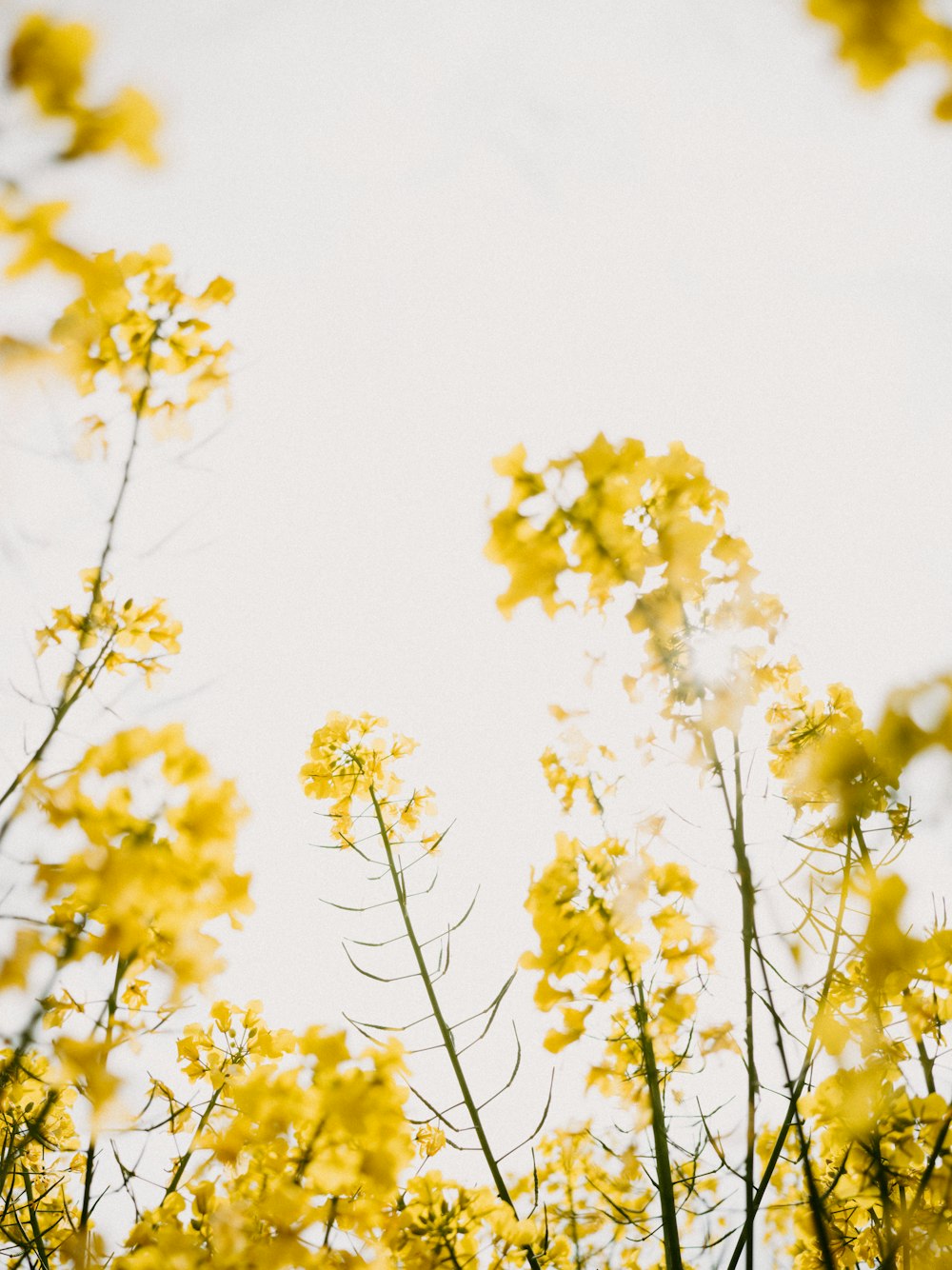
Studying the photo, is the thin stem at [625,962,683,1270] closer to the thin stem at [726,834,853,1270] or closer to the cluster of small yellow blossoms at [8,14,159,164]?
the thin stem at [726,834,853,1270]

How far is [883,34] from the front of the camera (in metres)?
0.64

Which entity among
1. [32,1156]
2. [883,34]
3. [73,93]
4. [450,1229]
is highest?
[73,93]

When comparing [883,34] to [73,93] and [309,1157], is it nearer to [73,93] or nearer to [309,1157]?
[73,93]

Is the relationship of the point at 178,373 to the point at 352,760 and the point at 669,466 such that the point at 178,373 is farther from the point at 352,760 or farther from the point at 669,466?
the point at 352,760

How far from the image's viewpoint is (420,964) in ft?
7.06

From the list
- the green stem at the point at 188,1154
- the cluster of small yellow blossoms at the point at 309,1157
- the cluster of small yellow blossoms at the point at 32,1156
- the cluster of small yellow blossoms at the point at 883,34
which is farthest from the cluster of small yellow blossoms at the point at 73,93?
the green stem at the point at 188,1154

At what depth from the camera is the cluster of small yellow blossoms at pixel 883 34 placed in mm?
630

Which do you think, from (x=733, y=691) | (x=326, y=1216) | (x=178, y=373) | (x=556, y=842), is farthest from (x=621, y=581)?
(x=326, y=1216)

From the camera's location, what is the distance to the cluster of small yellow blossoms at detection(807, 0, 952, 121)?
0.63m

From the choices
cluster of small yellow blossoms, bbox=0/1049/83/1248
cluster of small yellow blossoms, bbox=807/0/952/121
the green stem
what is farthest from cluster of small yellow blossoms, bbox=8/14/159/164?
the green stem

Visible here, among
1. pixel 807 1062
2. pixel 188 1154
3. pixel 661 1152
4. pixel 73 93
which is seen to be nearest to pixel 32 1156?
pixel 188 1154

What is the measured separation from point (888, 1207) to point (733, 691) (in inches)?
50.2

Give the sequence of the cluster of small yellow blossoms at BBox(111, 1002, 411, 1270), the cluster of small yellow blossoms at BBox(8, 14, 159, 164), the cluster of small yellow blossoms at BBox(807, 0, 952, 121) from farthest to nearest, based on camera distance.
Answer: the cluster of small yellow blossoms at BBox(111, 1002, 411, 1270), the cluster of small yellow blossoms at BBox(8, 14, 159, 164), the cluster of small yellow blossoms at BBox(807, 0, 952, 121)

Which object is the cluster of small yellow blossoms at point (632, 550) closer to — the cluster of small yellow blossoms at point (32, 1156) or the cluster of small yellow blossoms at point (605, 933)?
the cluster of small yellow blossoms at point (605, 933)
